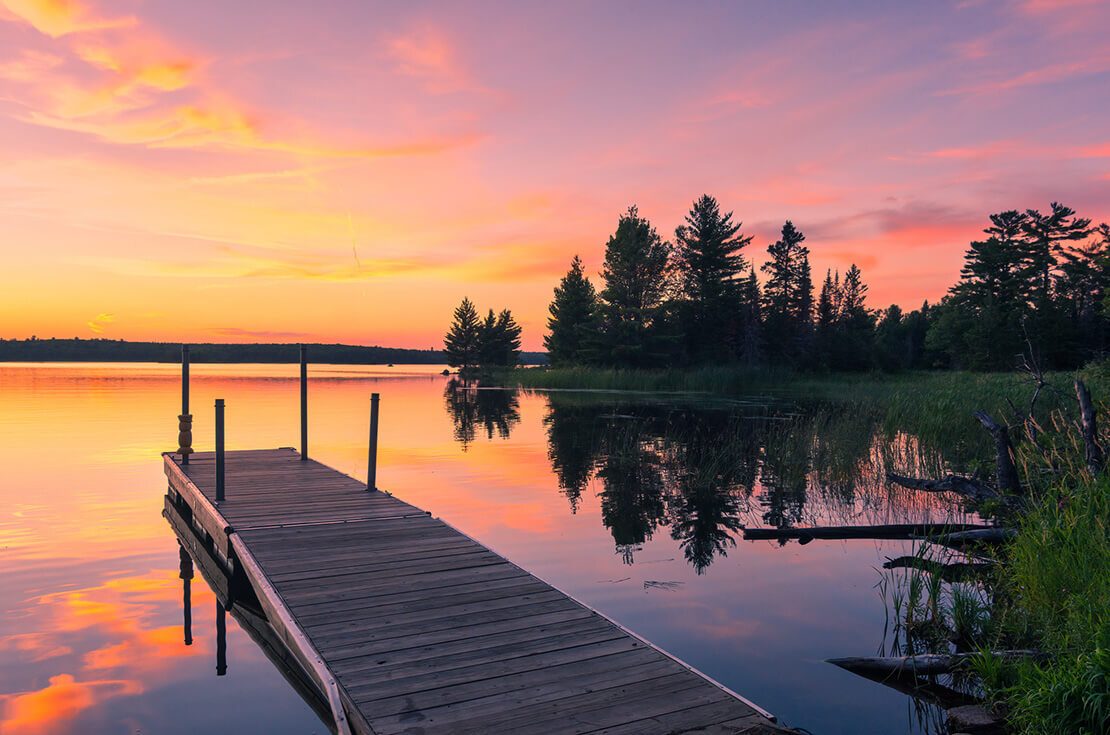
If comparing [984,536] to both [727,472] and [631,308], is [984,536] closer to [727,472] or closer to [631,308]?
[727,472]

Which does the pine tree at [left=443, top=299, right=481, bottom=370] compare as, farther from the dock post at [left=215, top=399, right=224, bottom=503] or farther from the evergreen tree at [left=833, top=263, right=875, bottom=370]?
the dock post at [left=215, top=399, right=224, bottom=503]

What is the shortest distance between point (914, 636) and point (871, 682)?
4.45ft

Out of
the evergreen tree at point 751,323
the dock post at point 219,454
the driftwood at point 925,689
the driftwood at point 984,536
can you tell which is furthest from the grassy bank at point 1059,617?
the evergreen tree at point 751,323

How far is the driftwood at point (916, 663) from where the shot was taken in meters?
5.70

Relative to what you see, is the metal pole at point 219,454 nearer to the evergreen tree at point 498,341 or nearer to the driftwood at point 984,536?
the driftwood at point 984,536

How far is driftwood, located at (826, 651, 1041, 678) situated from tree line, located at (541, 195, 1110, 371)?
5332 centimetres

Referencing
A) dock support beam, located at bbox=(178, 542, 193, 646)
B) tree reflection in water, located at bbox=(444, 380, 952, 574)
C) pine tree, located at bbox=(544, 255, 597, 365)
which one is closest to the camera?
dock support beam, located at bbox=(178, 542, 193, 646)

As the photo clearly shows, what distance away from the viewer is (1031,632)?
6379 mm

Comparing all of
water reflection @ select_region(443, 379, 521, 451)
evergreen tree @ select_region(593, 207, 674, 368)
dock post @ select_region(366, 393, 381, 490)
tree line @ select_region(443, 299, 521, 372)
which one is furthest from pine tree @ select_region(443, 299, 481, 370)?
dock post @ select_region(366, 393, 381, 490)

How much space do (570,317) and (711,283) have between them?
13.5m

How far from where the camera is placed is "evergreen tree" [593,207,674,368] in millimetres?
60719

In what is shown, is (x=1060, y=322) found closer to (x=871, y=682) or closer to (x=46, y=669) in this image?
(x=871, y=682)

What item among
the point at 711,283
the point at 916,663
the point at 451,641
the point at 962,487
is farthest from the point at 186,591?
the point at 711,283

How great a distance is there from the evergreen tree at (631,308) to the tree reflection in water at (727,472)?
32.3 m
